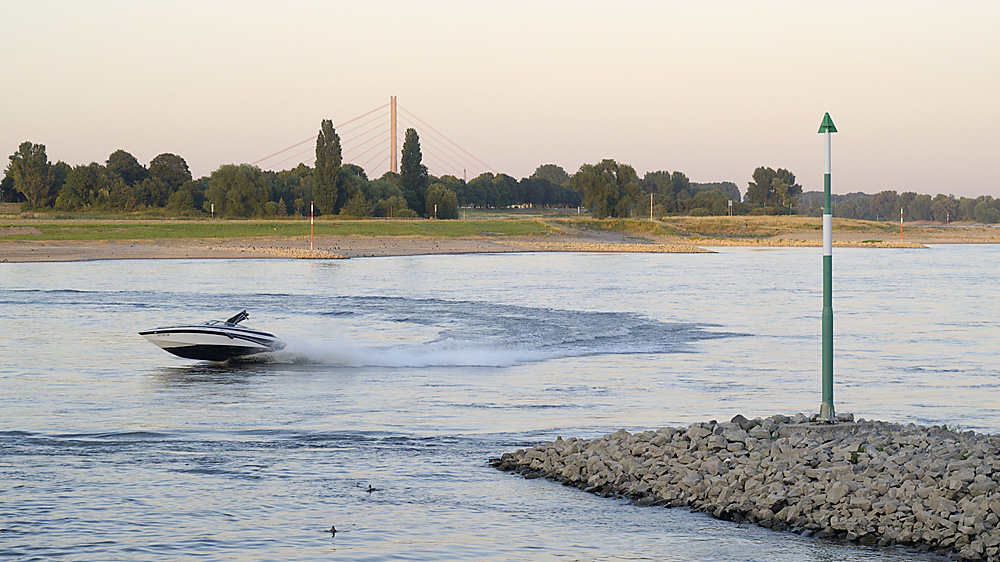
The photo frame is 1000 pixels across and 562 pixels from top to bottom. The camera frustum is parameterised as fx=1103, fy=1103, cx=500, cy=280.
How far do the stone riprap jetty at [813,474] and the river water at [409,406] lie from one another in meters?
0.30

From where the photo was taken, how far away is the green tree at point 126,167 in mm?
159500

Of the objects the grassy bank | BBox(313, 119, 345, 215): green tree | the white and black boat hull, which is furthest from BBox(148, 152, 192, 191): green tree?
the white and black boat hull

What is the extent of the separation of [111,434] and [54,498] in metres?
3.93

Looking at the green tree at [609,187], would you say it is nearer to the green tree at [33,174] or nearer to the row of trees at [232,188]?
the row of trees at [232,188]

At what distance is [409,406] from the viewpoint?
59.8 feet

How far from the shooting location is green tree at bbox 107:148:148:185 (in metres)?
160

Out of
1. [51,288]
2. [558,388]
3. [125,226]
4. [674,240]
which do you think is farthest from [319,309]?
[674,240]

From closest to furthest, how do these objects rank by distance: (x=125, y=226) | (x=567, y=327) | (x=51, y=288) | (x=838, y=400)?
(x=838, y=400)
(x=567, y=327)
(x=51, y=288)
(x=125, y=226)

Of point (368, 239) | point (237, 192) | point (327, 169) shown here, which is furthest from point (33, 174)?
point (368, 239)

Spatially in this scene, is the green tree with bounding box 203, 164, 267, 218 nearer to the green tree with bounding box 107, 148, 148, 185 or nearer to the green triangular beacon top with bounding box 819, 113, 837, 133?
the green tree with bounding box 107, 148, 148, 185

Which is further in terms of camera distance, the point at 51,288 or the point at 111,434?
the point at 51,288

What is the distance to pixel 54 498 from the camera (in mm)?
11555

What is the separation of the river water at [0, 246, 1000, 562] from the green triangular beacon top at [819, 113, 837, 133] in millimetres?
4686

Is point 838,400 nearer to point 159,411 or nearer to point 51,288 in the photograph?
point 159,411
